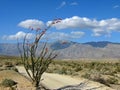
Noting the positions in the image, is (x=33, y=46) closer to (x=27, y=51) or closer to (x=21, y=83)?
(x=27, y=51)

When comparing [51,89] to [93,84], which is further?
[93,84]

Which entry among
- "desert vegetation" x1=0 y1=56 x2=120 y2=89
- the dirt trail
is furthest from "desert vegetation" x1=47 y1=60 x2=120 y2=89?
the dirt trail

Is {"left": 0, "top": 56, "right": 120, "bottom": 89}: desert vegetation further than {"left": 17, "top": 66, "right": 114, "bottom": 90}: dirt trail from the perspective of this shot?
Yes

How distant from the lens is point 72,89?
2212cm

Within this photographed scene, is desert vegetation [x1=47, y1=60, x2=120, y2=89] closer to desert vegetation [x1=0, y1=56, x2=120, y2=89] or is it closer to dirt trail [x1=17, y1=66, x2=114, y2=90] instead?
desert vegetation [x1=0, y1=56, x2=120, y2=89]

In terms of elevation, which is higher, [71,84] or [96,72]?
[96,72]

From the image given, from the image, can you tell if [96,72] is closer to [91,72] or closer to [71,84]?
[91,72]

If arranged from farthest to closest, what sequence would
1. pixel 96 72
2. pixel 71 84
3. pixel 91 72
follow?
pixel 91 72
pixel 96 72
pixel 71 84

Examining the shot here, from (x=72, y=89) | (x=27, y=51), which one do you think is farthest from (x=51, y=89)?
(x=27, y=51)

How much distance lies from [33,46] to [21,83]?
147 inches

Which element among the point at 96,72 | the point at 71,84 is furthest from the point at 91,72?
the point at 71,84

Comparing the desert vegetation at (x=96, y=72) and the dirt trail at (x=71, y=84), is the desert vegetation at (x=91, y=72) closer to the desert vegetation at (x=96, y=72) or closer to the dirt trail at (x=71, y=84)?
the desert vegetation at (x=96, y=72)

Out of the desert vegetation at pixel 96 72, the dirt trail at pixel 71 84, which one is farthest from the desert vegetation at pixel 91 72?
the dirt trail at pixel 71 84

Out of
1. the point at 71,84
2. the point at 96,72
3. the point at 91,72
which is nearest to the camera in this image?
the point at 71,84
